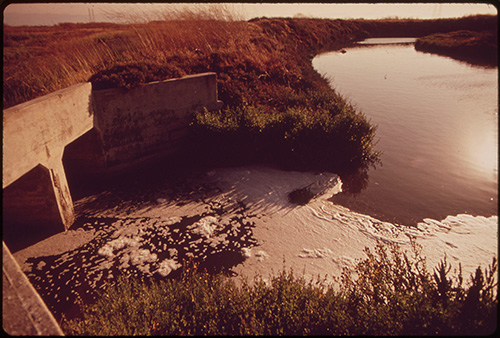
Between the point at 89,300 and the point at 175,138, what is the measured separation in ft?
21.2

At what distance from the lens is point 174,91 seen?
10758 mm

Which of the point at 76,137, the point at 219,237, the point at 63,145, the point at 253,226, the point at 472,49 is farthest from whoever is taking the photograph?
the point at 472,49

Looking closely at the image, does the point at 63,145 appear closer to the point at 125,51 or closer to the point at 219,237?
the point at 219,237

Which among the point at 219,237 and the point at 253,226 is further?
the point at 253,226

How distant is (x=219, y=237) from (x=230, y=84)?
7.99 m

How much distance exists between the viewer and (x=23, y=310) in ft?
11.3

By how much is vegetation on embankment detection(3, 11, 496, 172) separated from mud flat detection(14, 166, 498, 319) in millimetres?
1750

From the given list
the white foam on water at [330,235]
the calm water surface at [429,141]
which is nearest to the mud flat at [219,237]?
the white foam on water at [330,235]

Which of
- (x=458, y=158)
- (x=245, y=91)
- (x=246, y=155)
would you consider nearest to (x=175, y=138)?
(x=246, y=155)

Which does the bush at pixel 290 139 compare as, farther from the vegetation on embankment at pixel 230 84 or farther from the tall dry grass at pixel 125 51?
the tall dry grass at pixel 125 51

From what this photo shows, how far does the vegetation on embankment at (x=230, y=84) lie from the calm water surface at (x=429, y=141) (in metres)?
Answer: 1.44

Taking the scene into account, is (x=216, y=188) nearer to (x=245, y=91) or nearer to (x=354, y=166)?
(x=354, y=166)

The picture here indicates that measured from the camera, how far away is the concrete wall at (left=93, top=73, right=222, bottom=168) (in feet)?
31.4

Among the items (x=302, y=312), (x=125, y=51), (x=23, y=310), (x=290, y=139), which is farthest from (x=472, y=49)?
(x=23, y=310)
